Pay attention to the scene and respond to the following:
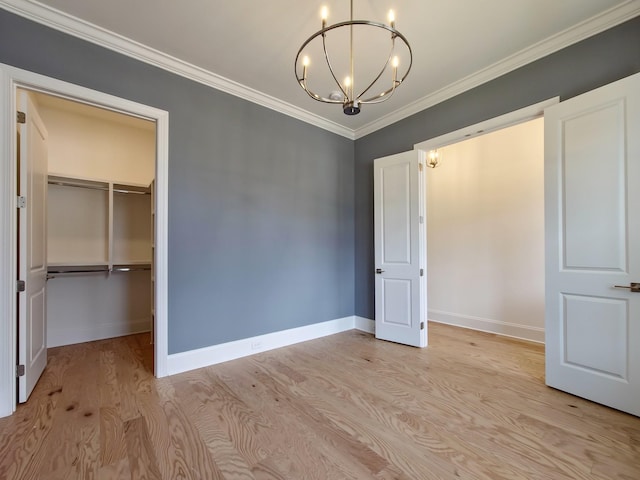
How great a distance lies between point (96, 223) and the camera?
A: 3891 millimetres

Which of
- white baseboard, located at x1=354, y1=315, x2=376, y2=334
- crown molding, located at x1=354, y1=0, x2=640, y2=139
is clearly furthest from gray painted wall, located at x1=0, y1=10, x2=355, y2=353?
crown molding, located at x1=354, y1=0, x2=640, y2=139

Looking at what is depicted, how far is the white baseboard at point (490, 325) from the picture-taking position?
374 centimetres

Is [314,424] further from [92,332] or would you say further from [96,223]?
[96,223]

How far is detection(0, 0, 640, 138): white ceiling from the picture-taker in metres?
2.16

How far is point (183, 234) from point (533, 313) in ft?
14.5

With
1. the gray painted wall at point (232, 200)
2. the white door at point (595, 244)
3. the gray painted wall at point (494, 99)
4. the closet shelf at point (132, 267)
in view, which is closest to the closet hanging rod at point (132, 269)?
the closet shelf at point (132, 267)

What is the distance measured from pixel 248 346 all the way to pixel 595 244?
337 centimetres

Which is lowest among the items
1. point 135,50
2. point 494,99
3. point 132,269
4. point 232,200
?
point 132,269

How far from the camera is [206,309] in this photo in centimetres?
298

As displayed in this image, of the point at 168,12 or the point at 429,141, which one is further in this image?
the point at 429,141

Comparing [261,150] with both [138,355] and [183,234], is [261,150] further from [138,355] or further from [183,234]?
[138,355]

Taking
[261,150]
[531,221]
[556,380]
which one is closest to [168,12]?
[261,150]

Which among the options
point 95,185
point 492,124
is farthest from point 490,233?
point 95,185

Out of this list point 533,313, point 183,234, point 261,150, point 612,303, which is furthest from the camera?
point 533,313
